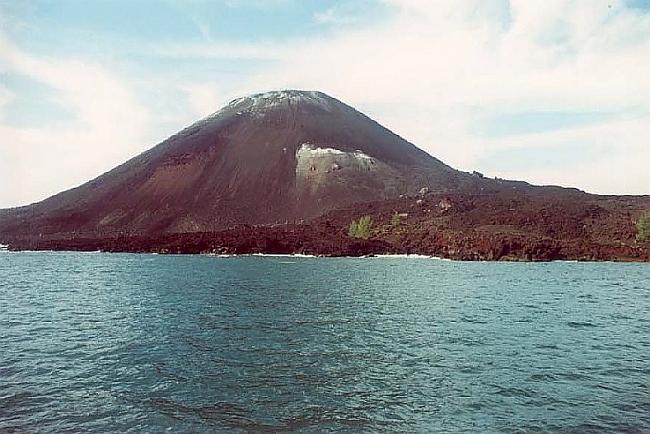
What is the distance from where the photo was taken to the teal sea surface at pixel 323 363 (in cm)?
1972

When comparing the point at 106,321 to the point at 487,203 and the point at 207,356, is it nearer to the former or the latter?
the point at 207,356

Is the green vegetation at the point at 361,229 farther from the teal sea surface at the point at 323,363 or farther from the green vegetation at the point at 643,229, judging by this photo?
the teal sea surface at the point at 323,363

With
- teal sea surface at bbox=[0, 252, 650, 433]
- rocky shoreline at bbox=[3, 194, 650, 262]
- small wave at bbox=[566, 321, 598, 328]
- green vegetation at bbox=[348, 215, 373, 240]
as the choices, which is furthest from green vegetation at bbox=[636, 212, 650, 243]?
small wave at bbox=[566, 321, 598, 328]

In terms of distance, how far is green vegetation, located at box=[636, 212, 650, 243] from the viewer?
136 m

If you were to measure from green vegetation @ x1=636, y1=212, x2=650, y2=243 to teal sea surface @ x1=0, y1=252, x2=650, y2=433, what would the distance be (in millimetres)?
92788

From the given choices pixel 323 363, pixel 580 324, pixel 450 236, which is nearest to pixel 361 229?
pixel 450 236

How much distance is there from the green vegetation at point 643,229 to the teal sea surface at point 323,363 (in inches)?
3653

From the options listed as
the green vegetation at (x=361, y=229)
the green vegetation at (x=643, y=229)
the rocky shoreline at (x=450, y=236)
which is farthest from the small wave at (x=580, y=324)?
the green vegetation at (x=361, y=229)

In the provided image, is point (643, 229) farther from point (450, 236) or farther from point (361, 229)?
point (361, 229)

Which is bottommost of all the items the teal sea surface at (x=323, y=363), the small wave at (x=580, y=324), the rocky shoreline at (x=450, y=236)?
the teal sea surface at (x=323, y=363)

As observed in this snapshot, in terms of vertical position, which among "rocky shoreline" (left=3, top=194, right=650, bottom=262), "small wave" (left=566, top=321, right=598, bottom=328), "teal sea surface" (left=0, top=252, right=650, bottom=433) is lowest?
"teal sea surface" (left=0, top=252, right=650, bottom=433)

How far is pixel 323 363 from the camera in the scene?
2736 cm

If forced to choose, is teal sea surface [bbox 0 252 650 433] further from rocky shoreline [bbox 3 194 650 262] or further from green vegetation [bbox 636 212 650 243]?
green vegetation [bbox 636 212 650 243]

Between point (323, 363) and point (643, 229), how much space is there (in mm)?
131922
